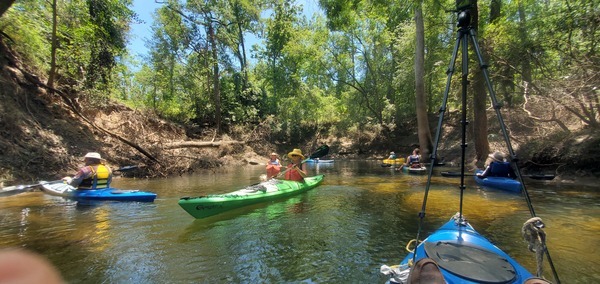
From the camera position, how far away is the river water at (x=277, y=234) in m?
3.77

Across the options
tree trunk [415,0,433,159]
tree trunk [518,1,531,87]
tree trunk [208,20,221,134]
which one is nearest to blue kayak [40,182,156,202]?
tree trunk [518,1,531,87]

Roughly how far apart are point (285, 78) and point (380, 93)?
331 inches

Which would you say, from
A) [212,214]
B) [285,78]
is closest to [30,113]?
[212,214]

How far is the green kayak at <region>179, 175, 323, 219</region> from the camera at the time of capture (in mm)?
5676

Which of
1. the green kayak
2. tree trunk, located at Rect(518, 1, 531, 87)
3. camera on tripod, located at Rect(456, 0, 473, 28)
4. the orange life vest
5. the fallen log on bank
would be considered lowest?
the green kayak

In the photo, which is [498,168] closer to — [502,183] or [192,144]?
[502,183]

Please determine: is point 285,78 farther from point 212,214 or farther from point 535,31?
point 212,214


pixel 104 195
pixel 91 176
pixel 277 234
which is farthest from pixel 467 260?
pixel 91 176

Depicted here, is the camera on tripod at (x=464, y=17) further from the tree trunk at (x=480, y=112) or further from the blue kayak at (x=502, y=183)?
the tree trunk at (x=480, y=112)

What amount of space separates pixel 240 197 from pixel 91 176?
3453 millimetres

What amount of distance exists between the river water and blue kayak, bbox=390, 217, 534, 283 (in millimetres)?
829

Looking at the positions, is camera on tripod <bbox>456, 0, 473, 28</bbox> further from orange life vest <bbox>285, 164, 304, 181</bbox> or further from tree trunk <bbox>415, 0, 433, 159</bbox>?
tree trunk <bbox>415, 0, 433, 159</bbox>

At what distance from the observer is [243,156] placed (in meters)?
19.7

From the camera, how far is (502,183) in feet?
27.7
